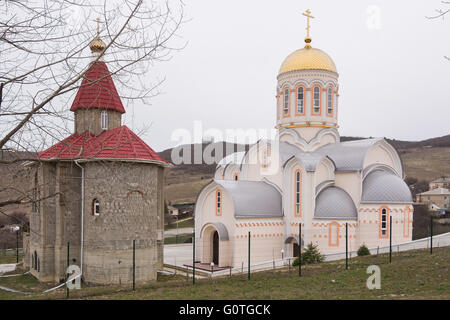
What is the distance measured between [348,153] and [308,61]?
6.16 meters

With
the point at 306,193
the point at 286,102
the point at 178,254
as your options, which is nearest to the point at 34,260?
the point at 178,254

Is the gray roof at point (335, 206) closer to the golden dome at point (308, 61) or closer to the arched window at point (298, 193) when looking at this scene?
the arched window at point (298, 193)

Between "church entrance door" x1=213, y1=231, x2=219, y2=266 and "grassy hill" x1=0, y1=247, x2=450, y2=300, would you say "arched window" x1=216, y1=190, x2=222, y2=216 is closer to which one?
"church entrance door" x1=213, y1=231, x2=219, y2=266

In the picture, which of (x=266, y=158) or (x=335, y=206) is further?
(x=266, y=158)

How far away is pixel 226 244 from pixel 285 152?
6.22 metres

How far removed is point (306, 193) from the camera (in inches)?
778

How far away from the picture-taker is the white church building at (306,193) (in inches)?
755

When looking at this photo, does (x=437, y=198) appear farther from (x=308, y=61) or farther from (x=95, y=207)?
(x=95, y=207)

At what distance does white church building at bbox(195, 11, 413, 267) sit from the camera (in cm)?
1917

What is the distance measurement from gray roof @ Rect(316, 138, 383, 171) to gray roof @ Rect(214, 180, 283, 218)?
12.0ft

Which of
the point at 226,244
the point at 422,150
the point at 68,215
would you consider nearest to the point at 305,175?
the point at 226,244

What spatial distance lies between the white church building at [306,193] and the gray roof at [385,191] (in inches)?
1.8

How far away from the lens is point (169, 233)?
3869 centimetres
